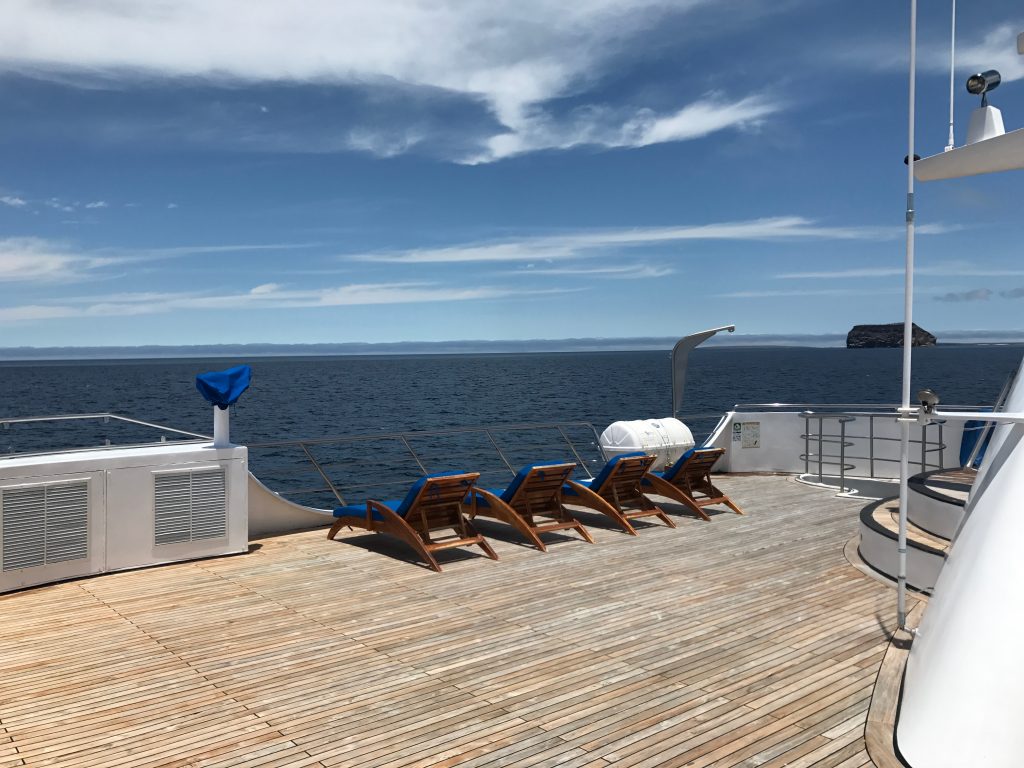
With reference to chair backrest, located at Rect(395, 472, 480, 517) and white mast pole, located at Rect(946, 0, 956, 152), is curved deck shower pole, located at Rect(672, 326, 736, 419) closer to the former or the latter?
chair backrest, located at Rect(395, 472, 480, 517)

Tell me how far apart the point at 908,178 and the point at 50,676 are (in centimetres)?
507

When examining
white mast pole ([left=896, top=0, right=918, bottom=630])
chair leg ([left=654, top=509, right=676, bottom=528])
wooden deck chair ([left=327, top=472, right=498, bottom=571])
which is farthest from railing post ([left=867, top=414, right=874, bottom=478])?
white mast pole ([left=896, top=0, right=918, bottom=630])

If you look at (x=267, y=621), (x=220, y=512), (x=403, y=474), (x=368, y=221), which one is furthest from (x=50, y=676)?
(x=368, y=221)

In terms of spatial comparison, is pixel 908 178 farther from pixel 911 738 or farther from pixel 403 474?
pixel 403 474

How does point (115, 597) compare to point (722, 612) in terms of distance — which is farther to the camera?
point (115, 597)

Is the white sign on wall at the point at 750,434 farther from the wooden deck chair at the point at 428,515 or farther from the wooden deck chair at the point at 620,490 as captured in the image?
the wooden deck chair at the point at 428,515

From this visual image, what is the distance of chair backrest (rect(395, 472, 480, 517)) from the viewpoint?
6352mm

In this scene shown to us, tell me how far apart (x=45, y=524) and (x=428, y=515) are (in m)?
2.72

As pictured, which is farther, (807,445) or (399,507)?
(807,445)

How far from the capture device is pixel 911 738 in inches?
123

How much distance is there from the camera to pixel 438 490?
21.2 feet

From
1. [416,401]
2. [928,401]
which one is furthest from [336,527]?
[416,401]

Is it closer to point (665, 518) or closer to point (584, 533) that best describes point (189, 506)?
point (584, 533)

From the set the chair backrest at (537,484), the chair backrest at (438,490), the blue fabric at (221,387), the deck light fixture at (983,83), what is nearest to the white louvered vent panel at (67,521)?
the blue fabric at (221,387)
